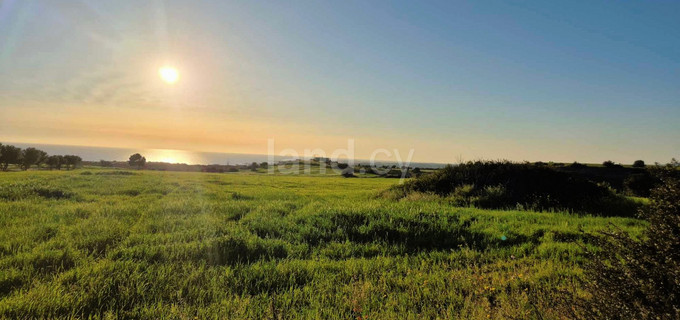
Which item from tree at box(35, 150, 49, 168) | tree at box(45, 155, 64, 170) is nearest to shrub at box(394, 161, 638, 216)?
tree at box(45, 155, 64, 170)

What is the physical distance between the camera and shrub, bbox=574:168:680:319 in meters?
2.49

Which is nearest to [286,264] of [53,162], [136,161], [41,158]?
[53,162]

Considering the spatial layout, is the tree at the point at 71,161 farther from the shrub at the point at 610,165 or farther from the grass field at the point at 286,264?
the shrub at the point at 610,165

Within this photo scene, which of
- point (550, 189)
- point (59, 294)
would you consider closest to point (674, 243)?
point (59, 294)

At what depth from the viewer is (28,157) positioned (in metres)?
57.7

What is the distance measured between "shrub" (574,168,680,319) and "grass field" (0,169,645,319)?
74cm

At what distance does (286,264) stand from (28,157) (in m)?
77.7

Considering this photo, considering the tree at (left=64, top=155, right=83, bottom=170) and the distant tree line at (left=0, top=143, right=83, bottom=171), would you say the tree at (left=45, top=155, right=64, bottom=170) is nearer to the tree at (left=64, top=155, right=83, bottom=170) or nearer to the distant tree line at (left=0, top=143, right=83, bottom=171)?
the distant tree line at (left=0, top=143, right=83, bottom=171)

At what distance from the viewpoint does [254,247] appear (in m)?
6.14

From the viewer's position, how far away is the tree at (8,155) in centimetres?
5166

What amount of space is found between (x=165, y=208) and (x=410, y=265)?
8.31 m

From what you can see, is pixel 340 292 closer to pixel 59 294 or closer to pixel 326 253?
pixel 326 253

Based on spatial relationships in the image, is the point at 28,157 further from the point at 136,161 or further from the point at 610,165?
the point at 610,165

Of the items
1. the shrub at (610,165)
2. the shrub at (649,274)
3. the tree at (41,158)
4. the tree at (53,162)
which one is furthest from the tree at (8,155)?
the shrub at (610,165)
